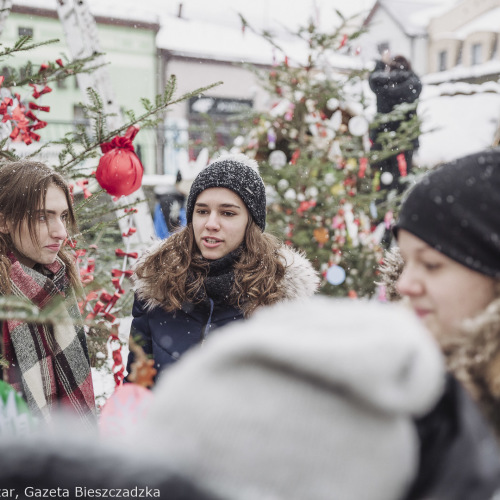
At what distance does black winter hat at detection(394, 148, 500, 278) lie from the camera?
1.08m

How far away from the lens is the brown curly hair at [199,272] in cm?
257

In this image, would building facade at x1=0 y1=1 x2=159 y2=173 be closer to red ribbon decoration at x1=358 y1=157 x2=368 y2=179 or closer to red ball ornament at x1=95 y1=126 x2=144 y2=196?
red ribbon decoration at x1=358 y1=157 x2=368 y2=179

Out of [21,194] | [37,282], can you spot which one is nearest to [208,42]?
[21,194]

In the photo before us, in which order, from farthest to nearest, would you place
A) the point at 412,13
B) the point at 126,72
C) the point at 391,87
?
the point at 412,13, the point at 126,72, the point at 391,87

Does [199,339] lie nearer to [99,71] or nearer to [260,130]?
[99,71]

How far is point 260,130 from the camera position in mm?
6504

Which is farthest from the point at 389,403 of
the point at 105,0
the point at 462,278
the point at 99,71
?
the point at 105,0

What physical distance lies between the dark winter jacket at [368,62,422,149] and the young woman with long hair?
4556mm

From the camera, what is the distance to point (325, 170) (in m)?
6.04

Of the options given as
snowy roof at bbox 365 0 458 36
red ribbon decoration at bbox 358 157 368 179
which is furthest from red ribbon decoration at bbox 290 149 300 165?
snowy roof at bbox 365 0 458 36

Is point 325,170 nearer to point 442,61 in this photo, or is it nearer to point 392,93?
point 392,93

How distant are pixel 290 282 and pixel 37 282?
3.67 feet

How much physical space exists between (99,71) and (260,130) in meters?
2.64

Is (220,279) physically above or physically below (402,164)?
above
